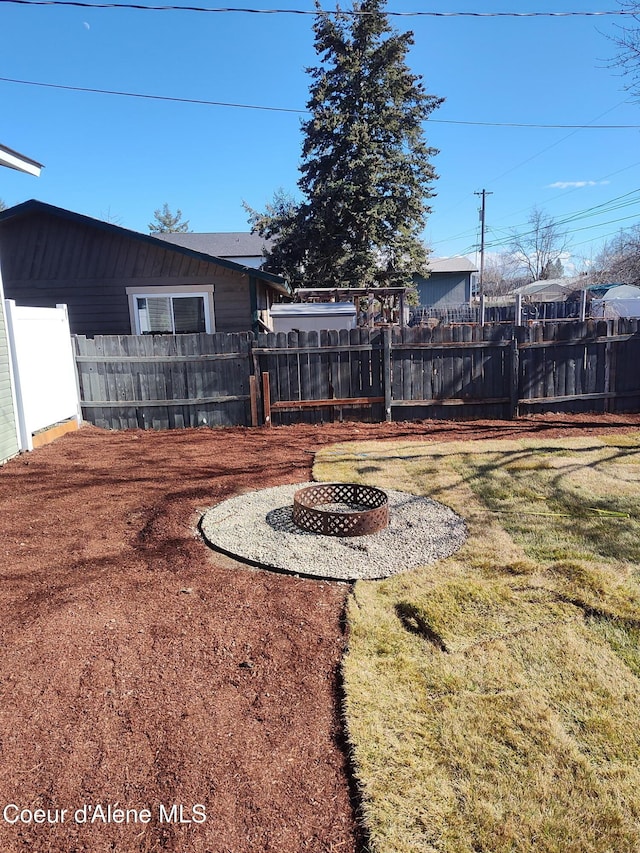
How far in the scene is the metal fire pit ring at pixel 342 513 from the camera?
4.29 meters

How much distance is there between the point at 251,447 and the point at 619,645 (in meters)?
5.36

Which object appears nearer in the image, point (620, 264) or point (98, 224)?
point (98, 224)

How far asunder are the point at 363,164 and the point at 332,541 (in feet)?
77.4

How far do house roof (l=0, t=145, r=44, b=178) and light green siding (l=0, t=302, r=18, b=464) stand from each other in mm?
1716

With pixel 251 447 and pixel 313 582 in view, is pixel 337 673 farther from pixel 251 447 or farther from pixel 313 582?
pixel 251 447

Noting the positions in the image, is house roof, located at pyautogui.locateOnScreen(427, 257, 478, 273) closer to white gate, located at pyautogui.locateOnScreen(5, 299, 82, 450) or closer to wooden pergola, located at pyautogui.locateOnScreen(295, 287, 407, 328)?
wooden pergola, located at pyautogui.locateOnScreen(295, 287, 407, 328)

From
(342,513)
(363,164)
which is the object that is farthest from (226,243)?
(342,513)

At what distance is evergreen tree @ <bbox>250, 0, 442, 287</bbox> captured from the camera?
969 inches

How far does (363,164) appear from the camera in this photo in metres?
24.2

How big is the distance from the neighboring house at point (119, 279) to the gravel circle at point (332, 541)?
757cm

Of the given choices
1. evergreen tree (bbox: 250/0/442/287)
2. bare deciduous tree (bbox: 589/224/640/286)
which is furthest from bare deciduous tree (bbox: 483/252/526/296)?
evergreen tree (bbox: 250/0/442/287)

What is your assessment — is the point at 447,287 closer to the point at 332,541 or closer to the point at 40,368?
the point at 40,368

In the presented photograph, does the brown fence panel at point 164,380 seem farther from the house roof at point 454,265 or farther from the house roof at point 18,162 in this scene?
the house roof at point 454,265

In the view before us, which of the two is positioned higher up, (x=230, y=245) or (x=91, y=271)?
(x=230, y=245)
